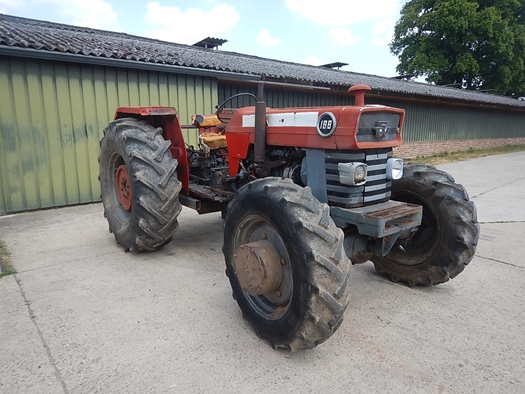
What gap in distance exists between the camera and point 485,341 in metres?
2.36

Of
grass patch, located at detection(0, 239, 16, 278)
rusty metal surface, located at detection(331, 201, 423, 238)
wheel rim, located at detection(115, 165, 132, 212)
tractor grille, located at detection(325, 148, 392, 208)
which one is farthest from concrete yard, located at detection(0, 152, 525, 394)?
tractor grille, located at detection(325, 148, 392, 208)

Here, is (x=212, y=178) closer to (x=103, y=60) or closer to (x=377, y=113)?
(x=377, y=113)

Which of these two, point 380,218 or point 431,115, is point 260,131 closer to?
point 380,218

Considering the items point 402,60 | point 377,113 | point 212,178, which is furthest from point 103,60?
point 402,60

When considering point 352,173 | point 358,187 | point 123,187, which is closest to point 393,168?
point 358,187

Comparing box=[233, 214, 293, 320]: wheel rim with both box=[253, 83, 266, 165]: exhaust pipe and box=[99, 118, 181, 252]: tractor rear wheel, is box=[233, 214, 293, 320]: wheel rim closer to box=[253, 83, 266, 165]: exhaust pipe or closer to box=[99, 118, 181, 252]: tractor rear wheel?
box=[253, 83, 266, 165]: exhaust pipe

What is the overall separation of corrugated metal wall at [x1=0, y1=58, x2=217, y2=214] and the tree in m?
25.8

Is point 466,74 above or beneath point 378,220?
above

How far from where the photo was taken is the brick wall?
567 inches

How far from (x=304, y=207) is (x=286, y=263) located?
0.38m

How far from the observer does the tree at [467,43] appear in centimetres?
2503

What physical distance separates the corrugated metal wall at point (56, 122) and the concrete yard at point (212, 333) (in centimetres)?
221

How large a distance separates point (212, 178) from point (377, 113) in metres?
2.18

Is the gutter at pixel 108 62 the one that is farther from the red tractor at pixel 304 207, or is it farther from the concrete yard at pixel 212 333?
the concrete yard at pixel 212 333
